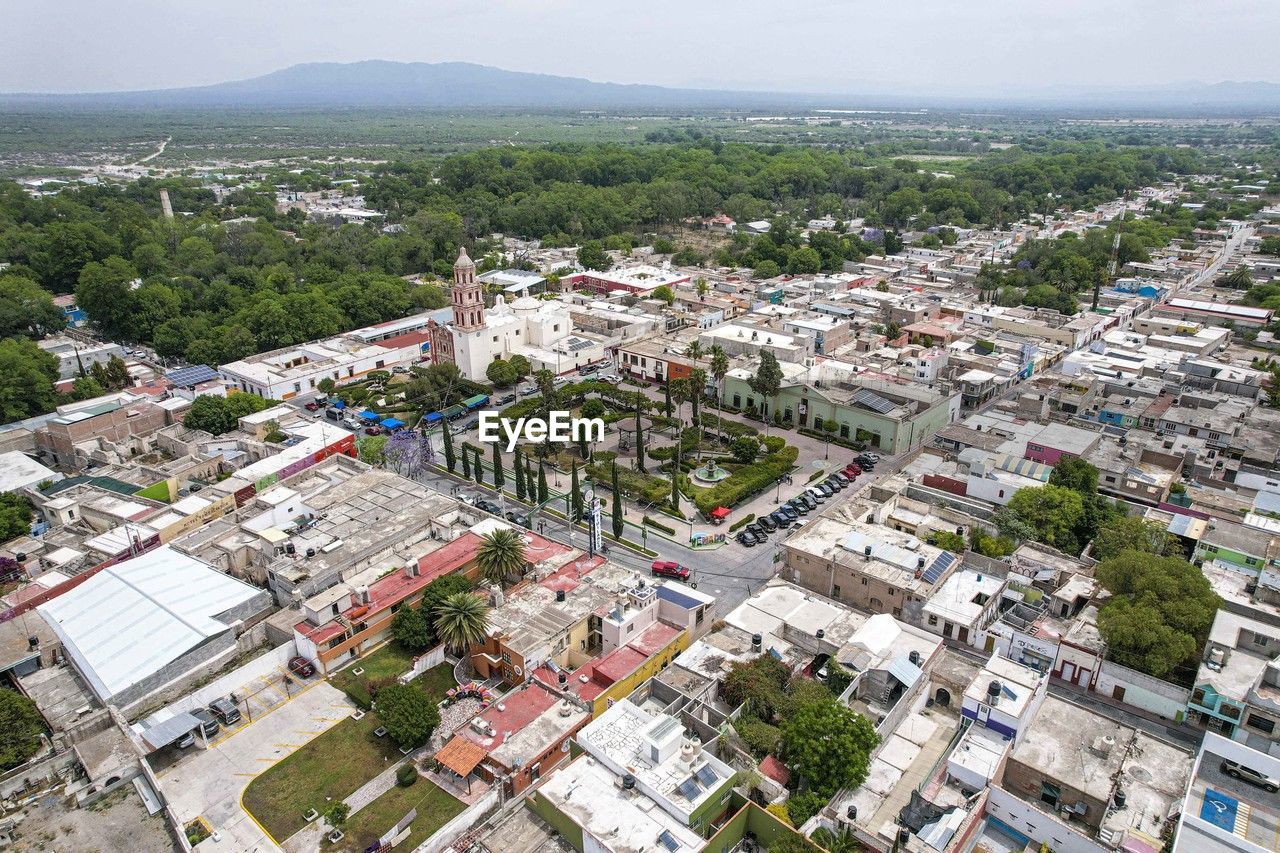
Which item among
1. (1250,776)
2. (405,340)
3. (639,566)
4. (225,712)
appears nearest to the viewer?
(1250,776)

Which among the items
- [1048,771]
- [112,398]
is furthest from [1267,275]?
[112,398]

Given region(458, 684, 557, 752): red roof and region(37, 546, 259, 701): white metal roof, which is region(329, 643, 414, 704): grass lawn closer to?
region(37, 546, 259, 701): white metal roof

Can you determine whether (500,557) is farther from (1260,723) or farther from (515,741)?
(1260,723)

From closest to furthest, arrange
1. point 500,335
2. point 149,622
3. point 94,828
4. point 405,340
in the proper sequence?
1. point 94,828
2. point 149,622
3. point 500,335
4. point 405,340

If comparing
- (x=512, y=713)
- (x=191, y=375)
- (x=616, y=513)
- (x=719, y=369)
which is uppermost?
(x=719, y=369)

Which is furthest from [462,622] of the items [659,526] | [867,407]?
[867,407]

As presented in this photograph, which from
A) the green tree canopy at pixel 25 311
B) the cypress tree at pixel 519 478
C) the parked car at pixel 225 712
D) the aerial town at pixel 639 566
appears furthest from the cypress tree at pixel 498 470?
the green tree canopy at pixel 25 311

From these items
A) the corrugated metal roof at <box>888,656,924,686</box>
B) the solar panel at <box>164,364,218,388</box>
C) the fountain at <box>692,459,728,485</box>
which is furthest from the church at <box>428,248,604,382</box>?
the corrugated metal roof at <box>888,656,924,686</box>
